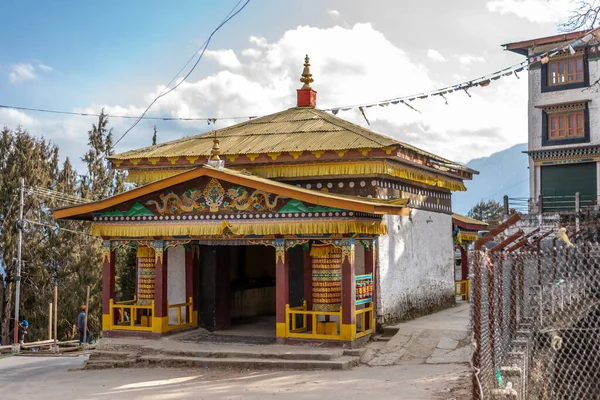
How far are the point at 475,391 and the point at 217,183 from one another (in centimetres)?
923

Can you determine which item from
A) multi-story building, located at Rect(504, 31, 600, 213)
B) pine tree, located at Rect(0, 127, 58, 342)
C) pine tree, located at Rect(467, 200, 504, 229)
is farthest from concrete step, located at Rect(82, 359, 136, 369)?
pine tree, located at Rect(467, 200, 504, 229)

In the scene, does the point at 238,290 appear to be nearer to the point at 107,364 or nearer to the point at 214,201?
the point at 214,201

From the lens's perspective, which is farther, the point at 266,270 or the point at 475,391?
the point at 266,270

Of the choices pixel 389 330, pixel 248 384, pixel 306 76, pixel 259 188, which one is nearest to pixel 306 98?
pixel 306 76

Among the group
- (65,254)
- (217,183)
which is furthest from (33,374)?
(65,254)

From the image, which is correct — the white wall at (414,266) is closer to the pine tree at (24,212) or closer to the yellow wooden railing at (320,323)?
the yellow wooden railing at (320,323)

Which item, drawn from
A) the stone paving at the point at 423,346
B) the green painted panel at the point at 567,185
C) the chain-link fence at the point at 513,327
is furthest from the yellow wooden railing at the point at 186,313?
the green painted panel at the point at 567,185

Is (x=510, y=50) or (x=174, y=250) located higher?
(x=510, y=50)

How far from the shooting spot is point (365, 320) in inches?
630

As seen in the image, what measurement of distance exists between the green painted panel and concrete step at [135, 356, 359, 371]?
96.8 ft

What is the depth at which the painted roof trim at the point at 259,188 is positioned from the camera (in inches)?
546

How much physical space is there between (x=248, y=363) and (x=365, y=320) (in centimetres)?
336

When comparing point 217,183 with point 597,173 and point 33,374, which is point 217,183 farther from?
point 597,173

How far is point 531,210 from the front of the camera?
40.2 metres
